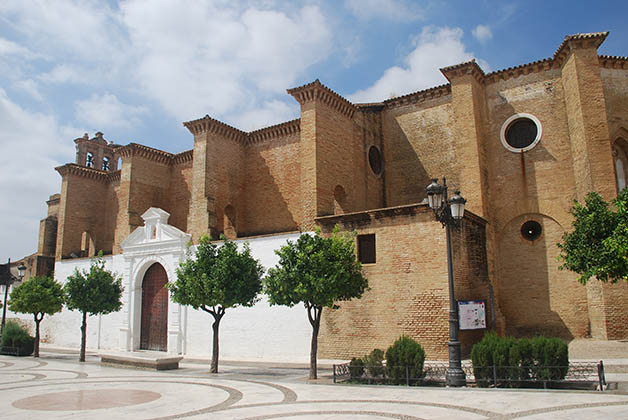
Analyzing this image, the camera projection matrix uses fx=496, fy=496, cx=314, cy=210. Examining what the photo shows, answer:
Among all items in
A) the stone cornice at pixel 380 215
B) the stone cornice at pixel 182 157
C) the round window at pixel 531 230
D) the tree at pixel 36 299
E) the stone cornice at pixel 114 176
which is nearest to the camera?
the stone cornice at pixel 380 215

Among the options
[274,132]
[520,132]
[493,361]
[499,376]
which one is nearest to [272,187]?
[274,132]

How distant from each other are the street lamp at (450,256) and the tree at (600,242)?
9.28ft

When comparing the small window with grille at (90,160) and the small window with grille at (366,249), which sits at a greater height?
the small window with grille at (90,160)

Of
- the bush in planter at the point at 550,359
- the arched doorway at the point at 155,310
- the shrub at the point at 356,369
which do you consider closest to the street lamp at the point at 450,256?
the bush in planter at the point at 550,359

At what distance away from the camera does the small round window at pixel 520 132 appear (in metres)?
17.3

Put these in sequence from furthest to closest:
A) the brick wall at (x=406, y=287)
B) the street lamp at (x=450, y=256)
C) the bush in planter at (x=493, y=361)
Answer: the brick wall at (x=406, y=287) < the street lamp at (x=450, y=256) < the bush in planter at (x=493, y=361)

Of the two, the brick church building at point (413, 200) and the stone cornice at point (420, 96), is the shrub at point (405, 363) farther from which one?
the stone cornice at point (420, 96)

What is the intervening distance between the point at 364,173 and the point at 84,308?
1164 centimetres

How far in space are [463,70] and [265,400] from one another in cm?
1329

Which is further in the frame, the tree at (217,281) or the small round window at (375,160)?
the small round window at (375,160)

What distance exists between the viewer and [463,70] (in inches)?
682

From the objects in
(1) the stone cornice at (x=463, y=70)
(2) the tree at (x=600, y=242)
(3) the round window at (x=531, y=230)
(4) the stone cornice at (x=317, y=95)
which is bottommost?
(2) the tree at (x=600, y=242)

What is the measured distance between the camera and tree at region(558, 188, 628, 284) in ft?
32.8

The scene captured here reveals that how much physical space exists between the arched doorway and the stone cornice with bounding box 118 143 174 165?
5724 millimetres
